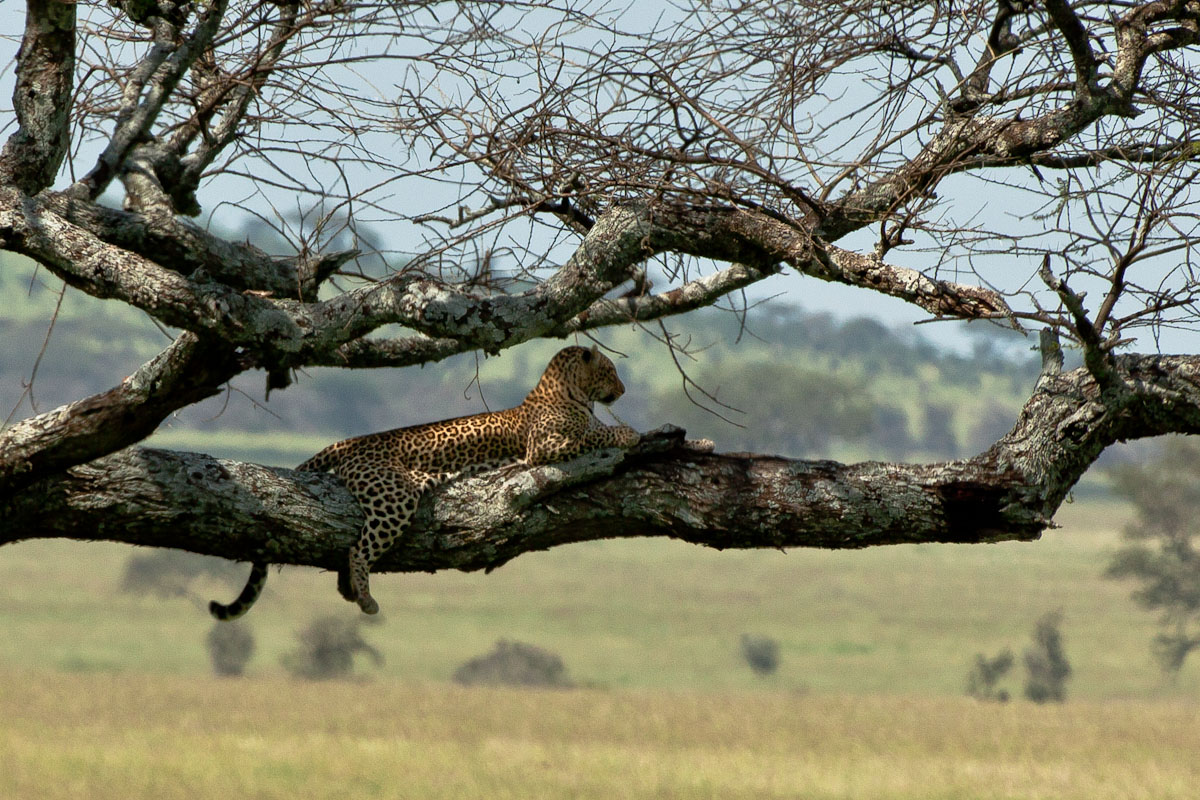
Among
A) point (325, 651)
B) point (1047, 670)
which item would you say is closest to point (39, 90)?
point (325, 651)

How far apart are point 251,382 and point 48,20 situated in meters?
112

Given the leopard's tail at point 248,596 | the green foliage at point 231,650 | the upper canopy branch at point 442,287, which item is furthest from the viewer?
the green foliage at point 231,650

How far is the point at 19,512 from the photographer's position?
5230 mm

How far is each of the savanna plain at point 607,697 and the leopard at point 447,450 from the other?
16.1 metres

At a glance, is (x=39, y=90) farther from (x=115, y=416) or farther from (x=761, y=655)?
(x=761, y=655)

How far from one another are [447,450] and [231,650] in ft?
114

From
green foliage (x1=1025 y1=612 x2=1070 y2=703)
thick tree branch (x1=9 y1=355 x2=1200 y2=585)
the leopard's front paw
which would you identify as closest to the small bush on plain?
green foliage (x1=1025 y1=612 x2=1070 y2=703)

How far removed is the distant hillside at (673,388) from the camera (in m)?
86.6

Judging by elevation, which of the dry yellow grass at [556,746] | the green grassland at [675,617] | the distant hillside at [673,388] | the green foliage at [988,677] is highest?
the distant hillside at [673,388]

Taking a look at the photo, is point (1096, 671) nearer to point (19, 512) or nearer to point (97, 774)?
point (97, 774)

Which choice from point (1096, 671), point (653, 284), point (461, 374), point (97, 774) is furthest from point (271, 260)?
point (461, 374)

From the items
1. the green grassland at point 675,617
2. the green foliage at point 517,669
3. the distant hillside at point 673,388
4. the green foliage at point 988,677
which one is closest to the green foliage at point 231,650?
the green grassland at point 675,617

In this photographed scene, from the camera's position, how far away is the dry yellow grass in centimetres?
2225

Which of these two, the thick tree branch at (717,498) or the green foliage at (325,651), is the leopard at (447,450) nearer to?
the thick tree branch at (717,498)
